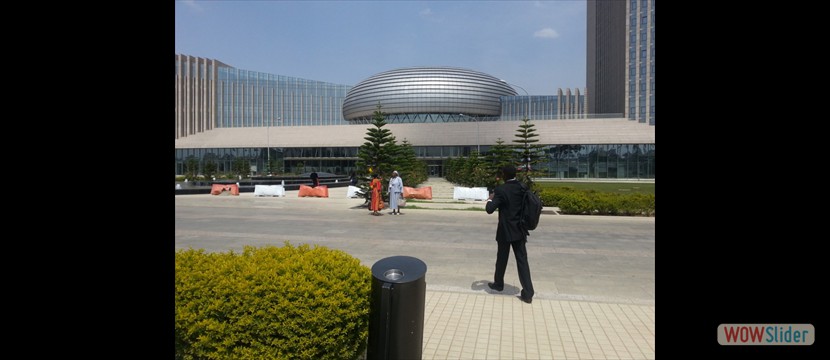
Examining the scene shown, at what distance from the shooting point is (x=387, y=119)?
304ft

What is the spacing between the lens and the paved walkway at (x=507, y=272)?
15.3ft

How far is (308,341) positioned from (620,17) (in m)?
80.1

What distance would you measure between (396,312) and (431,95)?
3562 inches

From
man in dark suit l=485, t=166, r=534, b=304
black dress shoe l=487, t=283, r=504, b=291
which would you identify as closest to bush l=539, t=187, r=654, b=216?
black dress shoe l=487, t=283, r=504, b=291

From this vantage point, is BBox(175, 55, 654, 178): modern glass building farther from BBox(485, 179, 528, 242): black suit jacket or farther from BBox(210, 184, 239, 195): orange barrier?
BBox(485, 179, 528, 242): black suit jacket

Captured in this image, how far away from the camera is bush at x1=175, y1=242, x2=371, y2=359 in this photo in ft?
10.3

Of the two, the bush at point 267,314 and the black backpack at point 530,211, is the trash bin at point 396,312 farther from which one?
the black backpack at point 530,211

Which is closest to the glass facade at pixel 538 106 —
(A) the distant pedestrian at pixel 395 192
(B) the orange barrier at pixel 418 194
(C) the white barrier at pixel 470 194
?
(B) the orange barrier at pixel 418 194

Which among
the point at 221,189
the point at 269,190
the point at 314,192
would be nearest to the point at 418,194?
the point at 314,192
